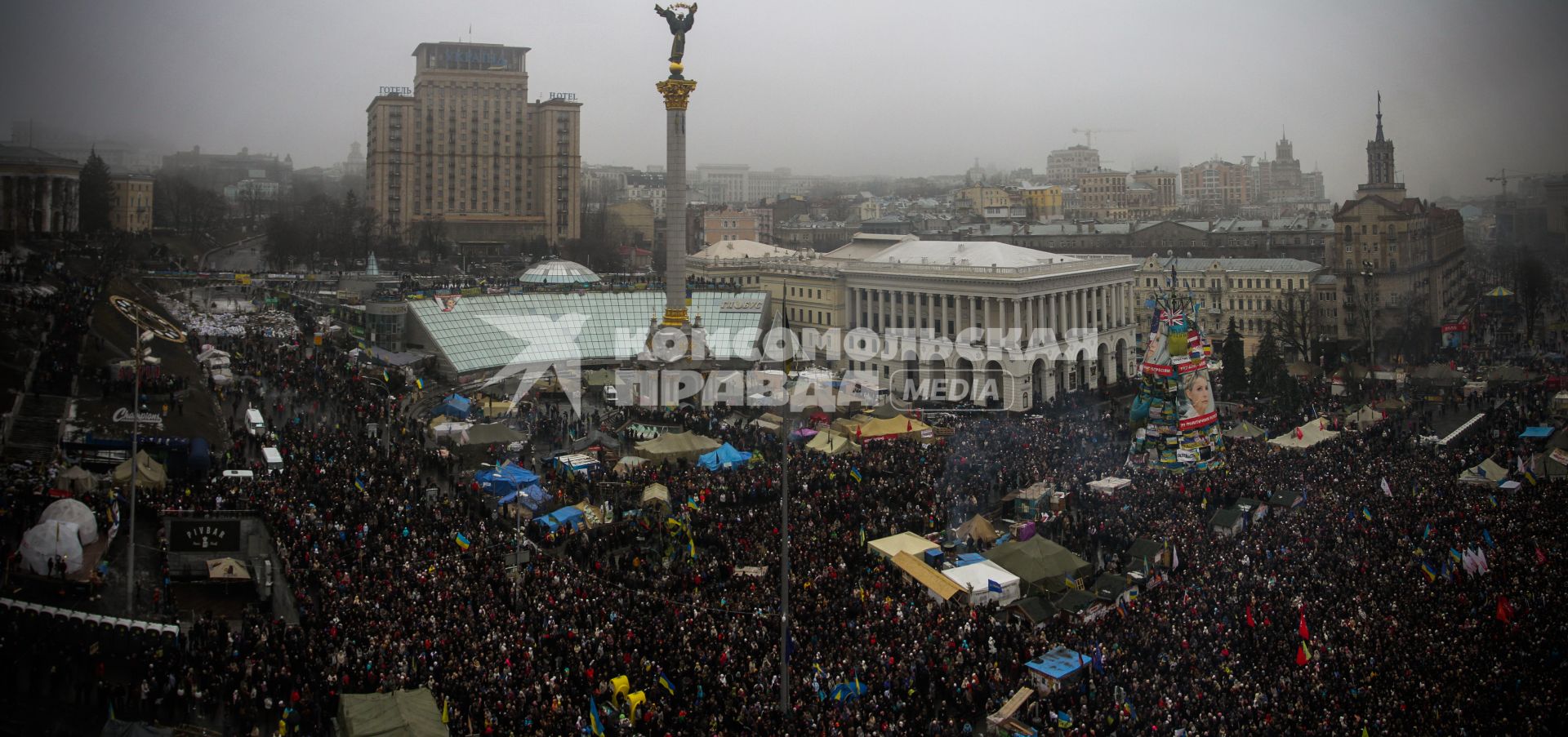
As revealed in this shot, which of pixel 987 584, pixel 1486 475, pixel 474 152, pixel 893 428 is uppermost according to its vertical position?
pixel 474 152

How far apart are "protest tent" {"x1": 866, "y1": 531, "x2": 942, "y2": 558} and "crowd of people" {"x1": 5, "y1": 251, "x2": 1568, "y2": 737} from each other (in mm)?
251

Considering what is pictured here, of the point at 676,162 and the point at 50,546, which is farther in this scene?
the point at 676,162

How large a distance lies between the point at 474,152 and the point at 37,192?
49678mm

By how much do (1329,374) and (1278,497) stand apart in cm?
2649

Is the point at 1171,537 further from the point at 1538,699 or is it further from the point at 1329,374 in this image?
the point at 1329,374

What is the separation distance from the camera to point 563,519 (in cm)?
2447

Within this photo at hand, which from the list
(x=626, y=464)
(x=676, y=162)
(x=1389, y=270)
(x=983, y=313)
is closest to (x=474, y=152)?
(x=676, y=162)

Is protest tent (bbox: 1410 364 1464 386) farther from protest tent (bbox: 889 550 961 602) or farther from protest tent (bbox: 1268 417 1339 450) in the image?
protest tent (bbox: 889 550 961 602)

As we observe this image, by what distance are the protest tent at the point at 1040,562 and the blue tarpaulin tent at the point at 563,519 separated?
821 centimetres

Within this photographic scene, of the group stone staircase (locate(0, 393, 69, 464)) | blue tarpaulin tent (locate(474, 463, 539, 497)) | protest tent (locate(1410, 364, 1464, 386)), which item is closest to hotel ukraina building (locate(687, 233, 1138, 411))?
protest tent (locate(1410, 364, 1464, 386))

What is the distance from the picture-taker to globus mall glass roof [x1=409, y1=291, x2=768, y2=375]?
4909cm

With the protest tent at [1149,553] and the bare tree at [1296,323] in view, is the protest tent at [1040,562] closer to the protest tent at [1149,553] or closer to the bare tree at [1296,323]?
the protest tent at [1149,553]

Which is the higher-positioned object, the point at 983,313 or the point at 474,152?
the point at 474,152

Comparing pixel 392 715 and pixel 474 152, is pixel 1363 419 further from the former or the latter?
pixel 474 152
